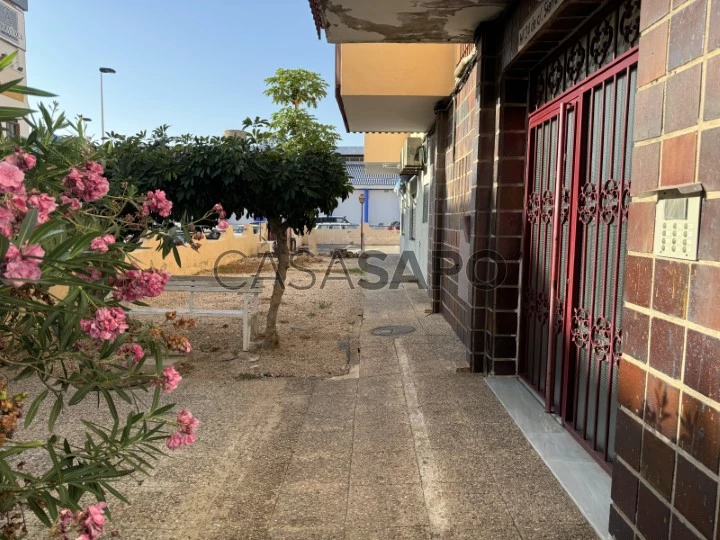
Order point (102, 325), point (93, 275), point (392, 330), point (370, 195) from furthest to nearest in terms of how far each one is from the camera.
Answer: point (370, 195)
point (392, 330)
point (93, 275)
point (102, 325)

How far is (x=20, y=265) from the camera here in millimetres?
1023

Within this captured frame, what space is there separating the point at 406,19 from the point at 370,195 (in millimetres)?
43028

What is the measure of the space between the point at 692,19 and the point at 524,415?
291 cm

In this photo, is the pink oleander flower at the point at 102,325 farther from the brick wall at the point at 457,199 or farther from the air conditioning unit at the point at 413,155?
the air conditioning unit at the point at 413,155

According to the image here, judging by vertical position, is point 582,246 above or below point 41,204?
below

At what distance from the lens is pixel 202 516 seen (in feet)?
9.13

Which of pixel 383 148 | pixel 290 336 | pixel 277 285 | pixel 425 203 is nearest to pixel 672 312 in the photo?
pixel 277 285

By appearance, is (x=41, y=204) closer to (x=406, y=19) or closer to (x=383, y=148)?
(x=406, y=19)

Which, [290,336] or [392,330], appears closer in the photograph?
[290,336]

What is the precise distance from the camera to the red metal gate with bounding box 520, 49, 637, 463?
307 centimetres

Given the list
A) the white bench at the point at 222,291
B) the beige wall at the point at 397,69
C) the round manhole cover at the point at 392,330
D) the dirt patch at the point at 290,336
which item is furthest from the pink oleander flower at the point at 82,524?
the beige wall at the point at 397,69

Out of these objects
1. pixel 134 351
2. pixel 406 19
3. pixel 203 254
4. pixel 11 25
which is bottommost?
pixel 203 254

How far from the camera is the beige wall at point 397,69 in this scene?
23.6 ft

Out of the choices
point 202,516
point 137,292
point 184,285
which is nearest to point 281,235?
point 184,285
